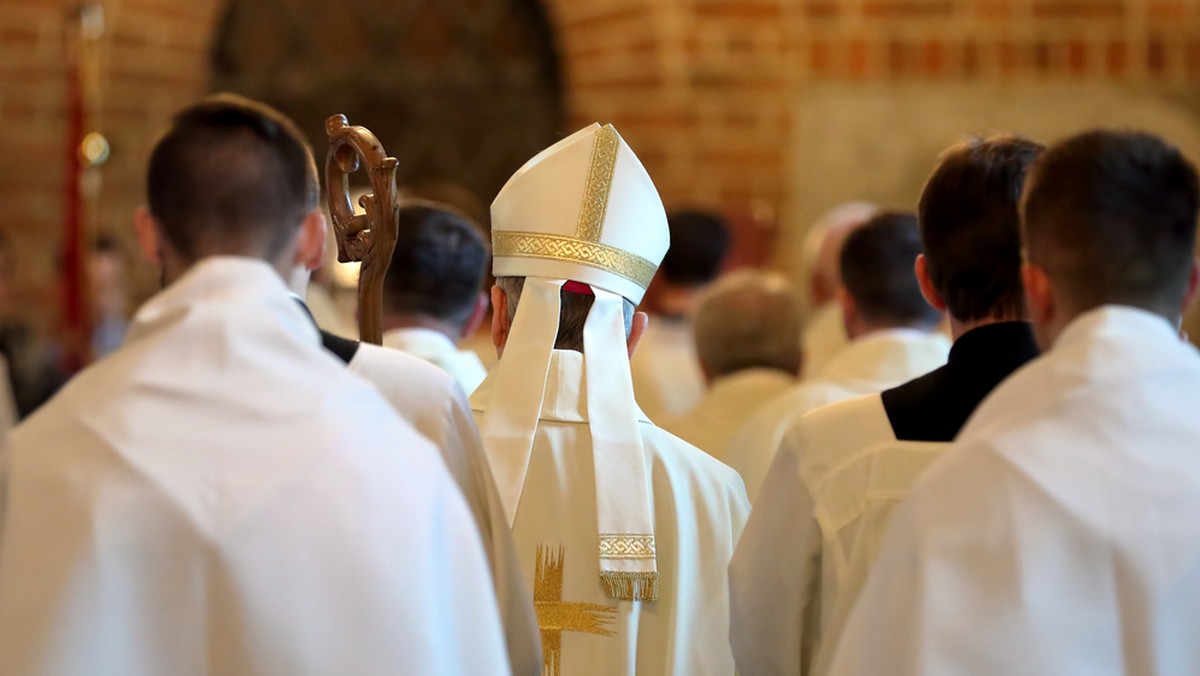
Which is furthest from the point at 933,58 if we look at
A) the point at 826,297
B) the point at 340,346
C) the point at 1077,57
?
the point at 340,346

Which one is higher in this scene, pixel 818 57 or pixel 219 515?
pixel 818 57

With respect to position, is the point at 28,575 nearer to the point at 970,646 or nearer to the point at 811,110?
the point at 970,646

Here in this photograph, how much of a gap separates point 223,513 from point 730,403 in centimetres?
323

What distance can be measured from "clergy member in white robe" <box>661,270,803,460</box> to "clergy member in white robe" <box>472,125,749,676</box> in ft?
6.99

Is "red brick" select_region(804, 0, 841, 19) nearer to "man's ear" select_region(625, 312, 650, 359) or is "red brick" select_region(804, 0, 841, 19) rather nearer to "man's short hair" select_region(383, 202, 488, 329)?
"man's short hair" select_region(383, 202, 488, 329)

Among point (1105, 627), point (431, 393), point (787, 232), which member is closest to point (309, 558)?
point (431, 393)

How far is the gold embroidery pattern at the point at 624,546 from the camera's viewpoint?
2617mm

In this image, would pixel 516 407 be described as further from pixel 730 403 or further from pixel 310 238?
pixel 730 403

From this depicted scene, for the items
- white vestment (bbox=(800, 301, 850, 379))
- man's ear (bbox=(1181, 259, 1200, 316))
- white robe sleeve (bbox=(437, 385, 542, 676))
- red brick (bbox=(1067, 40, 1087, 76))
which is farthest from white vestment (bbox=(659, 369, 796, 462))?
red brick (bbox=(1067, 40, 1087, 76))

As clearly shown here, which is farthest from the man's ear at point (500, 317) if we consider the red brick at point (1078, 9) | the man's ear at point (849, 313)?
the red brick at point (1078, 9)

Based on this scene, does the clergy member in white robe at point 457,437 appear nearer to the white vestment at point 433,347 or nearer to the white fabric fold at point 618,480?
the white fabric fold at point 618,480

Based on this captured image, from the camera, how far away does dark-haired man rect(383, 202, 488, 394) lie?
12.1 feet

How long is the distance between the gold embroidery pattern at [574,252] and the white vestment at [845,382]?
49.2 inches

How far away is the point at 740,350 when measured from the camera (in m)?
5.02
